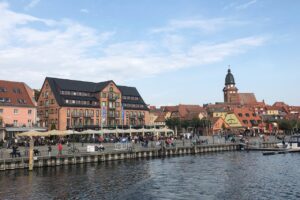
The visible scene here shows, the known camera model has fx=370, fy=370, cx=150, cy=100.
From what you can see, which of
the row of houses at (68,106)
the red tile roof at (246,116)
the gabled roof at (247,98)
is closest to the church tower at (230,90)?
the gabled roof at (247,98)

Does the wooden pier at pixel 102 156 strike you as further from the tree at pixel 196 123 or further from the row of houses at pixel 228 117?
the row of houses at pixel 228 117

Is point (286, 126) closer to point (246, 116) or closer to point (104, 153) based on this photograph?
point (246, 116)

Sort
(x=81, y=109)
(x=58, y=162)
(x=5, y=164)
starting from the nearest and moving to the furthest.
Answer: (x=5, y=164)
(x=58, y=162)
(x=81, y=109)

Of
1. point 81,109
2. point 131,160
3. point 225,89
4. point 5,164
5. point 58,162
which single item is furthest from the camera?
point 225,89

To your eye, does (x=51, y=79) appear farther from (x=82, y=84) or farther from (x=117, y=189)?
(x=117, y=189)

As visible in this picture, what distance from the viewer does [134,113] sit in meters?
118

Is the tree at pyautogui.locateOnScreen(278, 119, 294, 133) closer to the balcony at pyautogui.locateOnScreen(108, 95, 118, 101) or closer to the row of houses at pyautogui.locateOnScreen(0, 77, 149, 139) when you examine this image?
the row of houses at pyautogui.locateOnScreen(0, 77, 149, 139)

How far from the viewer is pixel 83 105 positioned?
345 ft

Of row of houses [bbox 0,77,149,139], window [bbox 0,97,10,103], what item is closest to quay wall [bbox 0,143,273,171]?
row of houses [bbox 0,77,149,139]

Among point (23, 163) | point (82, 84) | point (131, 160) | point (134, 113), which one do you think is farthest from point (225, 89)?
point (23, 163)

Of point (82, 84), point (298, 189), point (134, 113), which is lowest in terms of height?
point (298, 189)

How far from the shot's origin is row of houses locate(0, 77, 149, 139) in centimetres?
8369

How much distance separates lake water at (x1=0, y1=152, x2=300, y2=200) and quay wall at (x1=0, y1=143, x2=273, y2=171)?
186 cm

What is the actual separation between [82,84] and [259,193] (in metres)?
85.6
